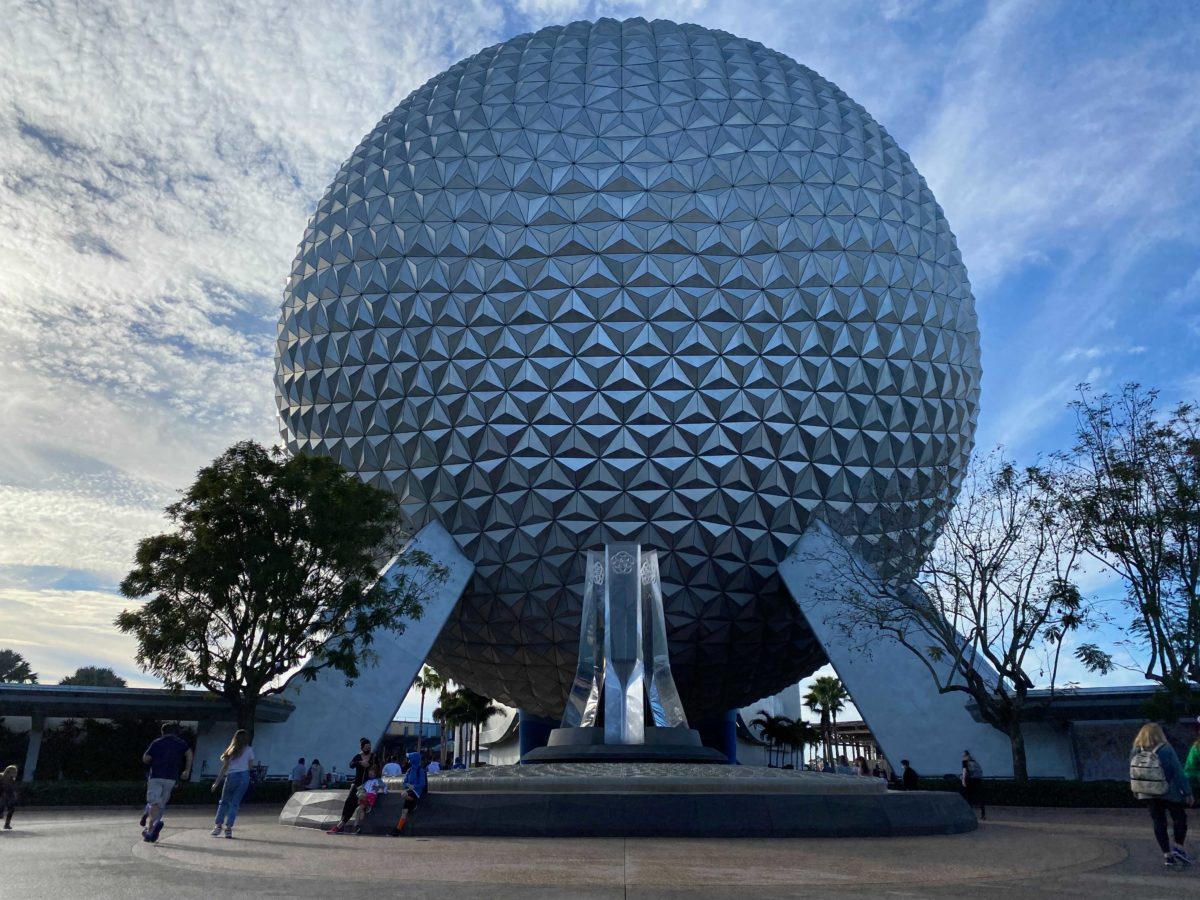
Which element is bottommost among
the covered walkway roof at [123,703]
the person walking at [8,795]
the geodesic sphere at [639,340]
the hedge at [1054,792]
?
the person walking at [8,795]

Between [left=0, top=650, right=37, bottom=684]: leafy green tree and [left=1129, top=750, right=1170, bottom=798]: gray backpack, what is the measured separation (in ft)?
225

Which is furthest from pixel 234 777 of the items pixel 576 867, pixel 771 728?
pixel 771 728

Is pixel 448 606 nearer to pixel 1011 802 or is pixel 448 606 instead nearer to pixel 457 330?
pixel 457 330

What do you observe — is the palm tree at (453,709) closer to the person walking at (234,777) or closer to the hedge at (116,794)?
the hedge at (116,794)

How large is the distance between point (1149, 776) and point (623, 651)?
461 inches

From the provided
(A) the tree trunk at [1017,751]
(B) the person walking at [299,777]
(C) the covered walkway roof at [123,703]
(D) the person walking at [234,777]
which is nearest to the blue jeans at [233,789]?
(D) the person walking at [234,777]

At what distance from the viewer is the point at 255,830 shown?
11828 mm

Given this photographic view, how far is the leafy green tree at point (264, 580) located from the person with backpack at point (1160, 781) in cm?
1646

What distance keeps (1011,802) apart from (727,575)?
8.00 meters

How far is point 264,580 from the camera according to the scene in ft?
68.6

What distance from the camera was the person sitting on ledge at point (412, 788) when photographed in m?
10.5

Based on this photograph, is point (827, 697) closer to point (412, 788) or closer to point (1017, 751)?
point (1017, 751)

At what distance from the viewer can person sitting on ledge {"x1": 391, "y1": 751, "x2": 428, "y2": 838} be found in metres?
10.5

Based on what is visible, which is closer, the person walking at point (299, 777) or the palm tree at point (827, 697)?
the person walking at point (299, 777)
